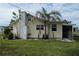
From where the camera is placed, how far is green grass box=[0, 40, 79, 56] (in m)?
13.5

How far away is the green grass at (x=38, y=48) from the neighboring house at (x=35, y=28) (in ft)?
0.53

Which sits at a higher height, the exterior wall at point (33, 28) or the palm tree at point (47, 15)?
the palm tree at point (47, 15)

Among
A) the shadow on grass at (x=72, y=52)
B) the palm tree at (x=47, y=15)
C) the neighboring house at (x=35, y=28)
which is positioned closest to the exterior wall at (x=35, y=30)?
the neighboring house at (x=35, y=28)

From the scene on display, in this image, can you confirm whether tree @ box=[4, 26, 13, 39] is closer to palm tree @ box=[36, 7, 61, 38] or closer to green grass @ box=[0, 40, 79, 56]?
green grass @ box=[0, 40, 79, 56]

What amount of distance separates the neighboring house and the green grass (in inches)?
6.4

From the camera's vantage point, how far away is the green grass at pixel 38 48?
44.4 feet

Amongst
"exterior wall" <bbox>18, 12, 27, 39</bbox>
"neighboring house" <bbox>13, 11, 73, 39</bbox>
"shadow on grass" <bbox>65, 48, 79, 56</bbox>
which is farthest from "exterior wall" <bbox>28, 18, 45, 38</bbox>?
"shadow on grass" <bbox>65, 48, 79, 56</bbox>

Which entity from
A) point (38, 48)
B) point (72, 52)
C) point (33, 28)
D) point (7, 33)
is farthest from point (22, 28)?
point (72, 52)

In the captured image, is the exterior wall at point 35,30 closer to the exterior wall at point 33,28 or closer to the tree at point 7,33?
the exterior wall at point 33,28

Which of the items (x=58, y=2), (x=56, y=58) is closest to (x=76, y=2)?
(x=58, y=2)

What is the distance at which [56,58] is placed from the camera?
1348 centimetres

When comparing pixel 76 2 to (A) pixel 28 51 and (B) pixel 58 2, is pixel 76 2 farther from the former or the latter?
(A) pixel 28 51

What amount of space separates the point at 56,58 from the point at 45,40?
1.66 feet

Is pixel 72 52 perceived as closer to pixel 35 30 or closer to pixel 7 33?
pixel 35 30
